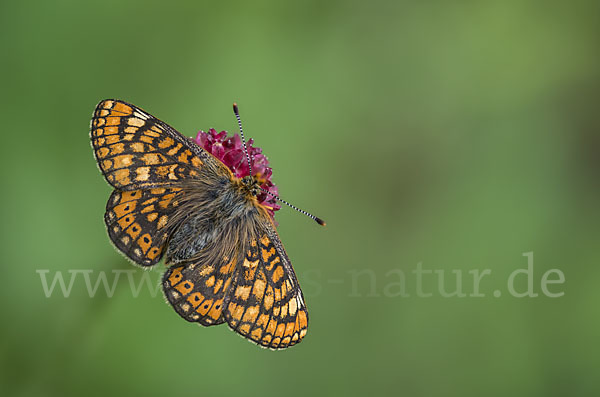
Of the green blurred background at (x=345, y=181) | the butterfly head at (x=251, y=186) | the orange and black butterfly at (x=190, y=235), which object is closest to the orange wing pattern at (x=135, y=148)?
the orange and black butterfly at (x=190, y=235)

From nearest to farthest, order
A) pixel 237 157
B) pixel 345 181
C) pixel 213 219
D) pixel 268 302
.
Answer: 1. pixel 268 302
2. pixel 213 219
3. pixel 237 157
4. pixel 345 181

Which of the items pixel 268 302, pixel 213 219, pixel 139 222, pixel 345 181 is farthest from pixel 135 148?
pixel 345 181

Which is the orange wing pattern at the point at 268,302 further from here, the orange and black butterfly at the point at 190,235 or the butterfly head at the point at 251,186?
the butterfly head at the point at 251,186

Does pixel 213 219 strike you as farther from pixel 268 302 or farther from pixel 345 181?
pixel 345 181

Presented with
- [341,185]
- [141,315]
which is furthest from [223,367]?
[341,185]

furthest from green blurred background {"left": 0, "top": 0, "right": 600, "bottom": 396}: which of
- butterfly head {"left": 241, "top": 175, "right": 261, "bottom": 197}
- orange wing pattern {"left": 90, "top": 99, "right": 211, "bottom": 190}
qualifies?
butterfly head {"left": 241, "top": 175, "right": 261, "bottom": 197}
